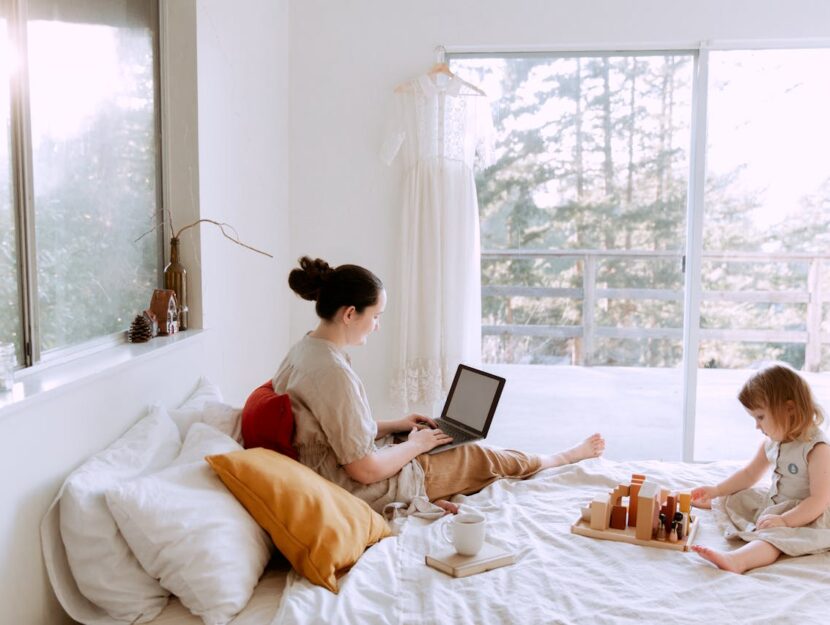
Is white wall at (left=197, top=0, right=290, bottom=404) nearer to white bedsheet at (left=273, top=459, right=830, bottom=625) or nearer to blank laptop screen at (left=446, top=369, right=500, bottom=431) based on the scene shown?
blank laptop screen at (left=446, top=369, right=500, bottom=431)

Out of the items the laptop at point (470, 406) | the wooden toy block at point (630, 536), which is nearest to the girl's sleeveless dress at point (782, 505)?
the wooden toy block at point (630, 536)

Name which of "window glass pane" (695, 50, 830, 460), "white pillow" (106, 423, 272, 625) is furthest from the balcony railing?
"white pillow" (106, 423, 272, 625)

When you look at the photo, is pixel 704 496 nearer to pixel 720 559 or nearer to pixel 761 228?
pixel 720 559

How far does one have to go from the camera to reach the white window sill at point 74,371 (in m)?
1.51

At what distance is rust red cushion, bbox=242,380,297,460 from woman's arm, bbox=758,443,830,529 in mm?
1163

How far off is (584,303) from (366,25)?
5.43 ft

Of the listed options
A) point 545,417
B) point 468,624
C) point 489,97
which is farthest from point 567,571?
point 489,97

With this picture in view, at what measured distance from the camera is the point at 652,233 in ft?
12.4

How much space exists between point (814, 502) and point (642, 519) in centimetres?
42

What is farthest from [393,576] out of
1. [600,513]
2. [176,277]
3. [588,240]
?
[588,240]

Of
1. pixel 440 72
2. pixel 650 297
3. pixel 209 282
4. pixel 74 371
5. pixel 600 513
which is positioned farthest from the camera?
pixel 650 297

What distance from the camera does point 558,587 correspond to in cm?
161

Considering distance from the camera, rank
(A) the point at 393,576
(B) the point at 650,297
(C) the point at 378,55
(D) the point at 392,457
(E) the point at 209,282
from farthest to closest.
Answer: (B) the point at 650,297 < (C) the point at 378,55 < (E) the point at 209,282 < (D) the point at 392,457 < (A) the point at 393,576

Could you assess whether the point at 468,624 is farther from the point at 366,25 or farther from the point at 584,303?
the point at 366,25
